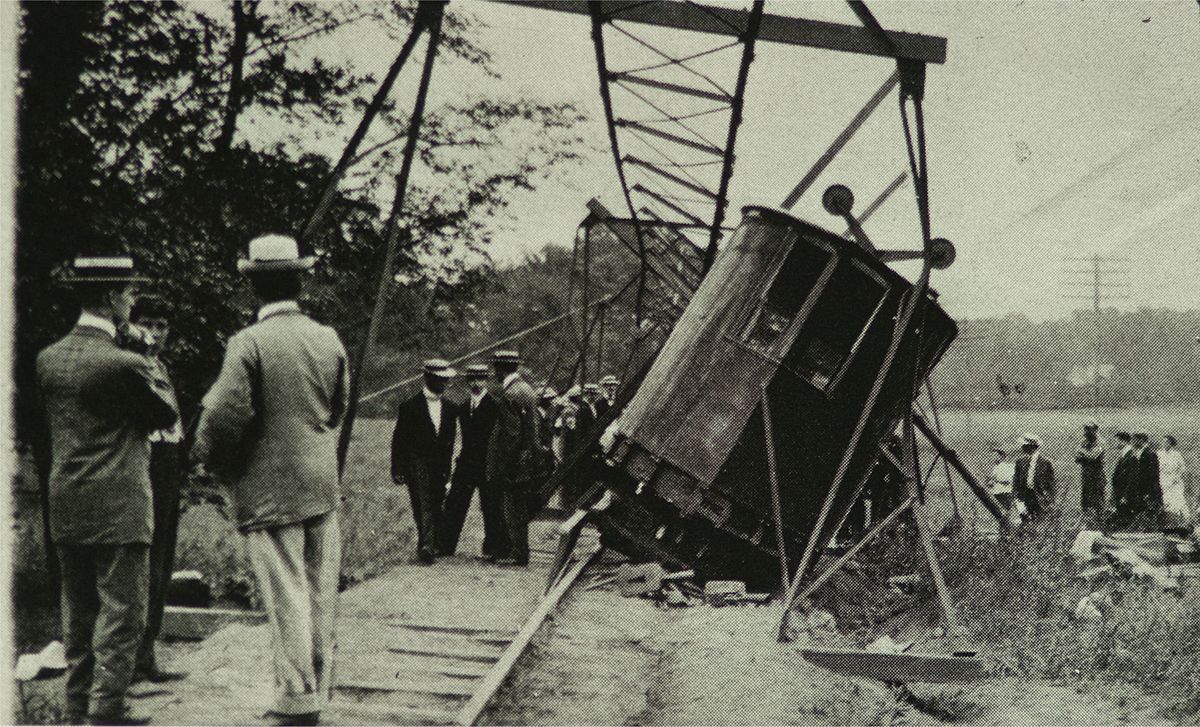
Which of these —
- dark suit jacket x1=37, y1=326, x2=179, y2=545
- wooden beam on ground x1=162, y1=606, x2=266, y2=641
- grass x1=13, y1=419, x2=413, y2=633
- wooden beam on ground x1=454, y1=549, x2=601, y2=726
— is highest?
dark suit jacket x1=37, y1=326, x2=179, y2=545

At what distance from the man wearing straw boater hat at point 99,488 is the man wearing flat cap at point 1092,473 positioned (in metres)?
16.4

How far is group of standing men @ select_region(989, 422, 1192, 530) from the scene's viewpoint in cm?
1527

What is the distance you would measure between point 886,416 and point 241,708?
20.3 feet

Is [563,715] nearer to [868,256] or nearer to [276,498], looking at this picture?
[276,498]

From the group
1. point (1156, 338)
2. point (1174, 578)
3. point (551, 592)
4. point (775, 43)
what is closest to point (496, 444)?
point (551, 592)

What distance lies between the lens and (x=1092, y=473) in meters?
17.2

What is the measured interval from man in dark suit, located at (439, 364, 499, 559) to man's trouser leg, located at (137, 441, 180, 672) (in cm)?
473

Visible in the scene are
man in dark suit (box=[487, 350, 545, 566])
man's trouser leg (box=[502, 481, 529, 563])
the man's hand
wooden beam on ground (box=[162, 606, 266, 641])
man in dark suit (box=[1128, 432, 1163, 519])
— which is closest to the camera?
wooden beam on ground (box=[162, 606, 266, 641])

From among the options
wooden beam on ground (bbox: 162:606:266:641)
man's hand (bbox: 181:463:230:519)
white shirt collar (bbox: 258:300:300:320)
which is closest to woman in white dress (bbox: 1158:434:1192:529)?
man's hand (bbox: 181:463:230:519)

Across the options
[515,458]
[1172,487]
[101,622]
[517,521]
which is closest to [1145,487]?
[1172,487]

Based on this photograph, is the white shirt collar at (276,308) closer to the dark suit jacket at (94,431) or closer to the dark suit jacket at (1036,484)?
the dark suit jacket at (94,431)

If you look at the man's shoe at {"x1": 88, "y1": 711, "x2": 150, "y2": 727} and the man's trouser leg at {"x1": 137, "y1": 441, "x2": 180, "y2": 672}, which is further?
the man's trouser leg at {"x1": 137, "y1": 441, "x2": 180, "y2": 672}

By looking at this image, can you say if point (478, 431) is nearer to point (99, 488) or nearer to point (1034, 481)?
point (99, 488)

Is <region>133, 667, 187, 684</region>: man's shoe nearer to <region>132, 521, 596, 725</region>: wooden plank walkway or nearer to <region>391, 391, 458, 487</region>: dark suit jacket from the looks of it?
<region>132, 521, 596, 725</region>: wooden plank walkway
